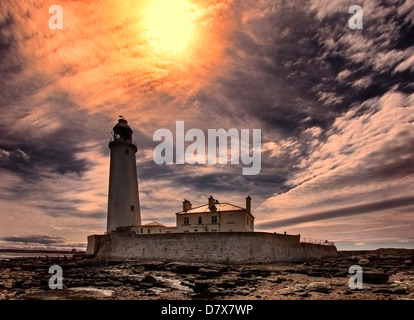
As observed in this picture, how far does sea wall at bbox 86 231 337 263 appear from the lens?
26.5 m

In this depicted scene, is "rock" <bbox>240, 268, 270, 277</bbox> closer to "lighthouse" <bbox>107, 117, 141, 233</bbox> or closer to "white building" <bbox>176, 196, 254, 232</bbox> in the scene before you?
"white building" <bbox>176, 196, 254, 232</bbox>

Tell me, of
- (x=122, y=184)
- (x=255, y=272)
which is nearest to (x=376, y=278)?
(x=255, y=272)

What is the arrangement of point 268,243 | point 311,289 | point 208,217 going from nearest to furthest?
point 311,289
point 268,243
point 208,217

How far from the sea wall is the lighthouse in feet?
8.96

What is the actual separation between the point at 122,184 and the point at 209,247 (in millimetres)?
14608

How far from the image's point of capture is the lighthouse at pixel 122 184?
35.4 metres

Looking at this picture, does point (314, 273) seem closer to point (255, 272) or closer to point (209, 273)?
point (255, 272)

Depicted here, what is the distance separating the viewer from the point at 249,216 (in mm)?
33844

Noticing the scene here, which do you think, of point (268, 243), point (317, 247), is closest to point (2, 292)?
point (268, 243)

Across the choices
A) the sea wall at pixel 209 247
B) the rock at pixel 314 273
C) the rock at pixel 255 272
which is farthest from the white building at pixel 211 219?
the rock at pixel 314 273

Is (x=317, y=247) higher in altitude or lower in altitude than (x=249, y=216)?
lower

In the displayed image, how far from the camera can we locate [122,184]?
118 feet

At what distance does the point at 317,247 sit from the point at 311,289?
2383 centimetres
